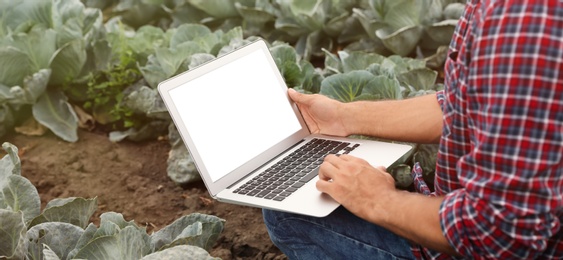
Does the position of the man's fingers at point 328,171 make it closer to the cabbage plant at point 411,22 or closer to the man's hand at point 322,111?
the man's hand at point 322,111

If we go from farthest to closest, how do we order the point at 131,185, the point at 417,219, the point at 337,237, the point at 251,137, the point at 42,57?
the point at 42,57 → the point at 131,185 → the point at 251,137 → the point at 337,237 → the point at 417,219

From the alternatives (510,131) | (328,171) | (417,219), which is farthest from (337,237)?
(510,131)

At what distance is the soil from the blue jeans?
25.1 inches

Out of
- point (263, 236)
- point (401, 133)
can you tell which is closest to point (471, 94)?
point (401, 133)

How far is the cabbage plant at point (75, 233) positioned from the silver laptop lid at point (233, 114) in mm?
235

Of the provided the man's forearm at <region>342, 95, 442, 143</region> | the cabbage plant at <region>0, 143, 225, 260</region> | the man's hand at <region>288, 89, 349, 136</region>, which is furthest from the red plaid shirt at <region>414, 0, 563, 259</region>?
the man's hand at <region>288, 89, 349, 136</region>

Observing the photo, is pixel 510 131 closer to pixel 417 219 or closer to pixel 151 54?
pixel 417 219

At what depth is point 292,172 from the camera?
253cm

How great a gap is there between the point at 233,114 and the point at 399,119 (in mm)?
547

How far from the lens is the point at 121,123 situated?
4.24 m

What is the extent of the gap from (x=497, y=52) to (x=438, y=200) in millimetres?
439

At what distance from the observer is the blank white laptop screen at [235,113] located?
2514mm

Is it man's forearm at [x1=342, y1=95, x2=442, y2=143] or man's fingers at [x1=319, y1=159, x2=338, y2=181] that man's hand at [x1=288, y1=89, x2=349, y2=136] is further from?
man's fingers at [x1=319, y1=159, x2=338, y2=181]

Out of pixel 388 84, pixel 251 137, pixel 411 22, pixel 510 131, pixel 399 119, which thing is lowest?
pixel 411 22
